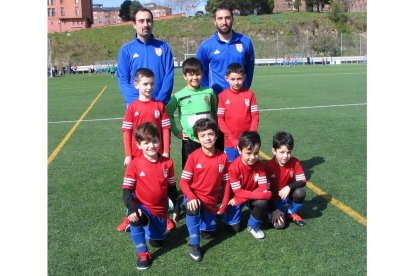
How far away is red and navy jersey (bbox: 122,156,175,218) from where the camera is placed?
4074 mm

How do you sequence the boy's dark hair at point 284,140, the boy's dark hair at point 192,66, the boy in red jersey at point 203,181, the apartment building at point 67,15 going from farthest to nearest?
1. the apartment building at point 67,15
2. the boy's dark hair at point 192,66
3. the boy's dark hair at point 284,140
4. the boy in red jersey at point 203,181

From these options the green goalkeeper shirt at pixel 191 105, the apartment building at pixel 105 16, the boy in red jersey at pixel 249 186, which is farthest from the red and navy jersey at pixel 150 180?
the apartment building at pixel 105 16

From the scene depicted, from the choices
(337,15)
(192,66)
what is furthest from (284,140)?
(337,15)

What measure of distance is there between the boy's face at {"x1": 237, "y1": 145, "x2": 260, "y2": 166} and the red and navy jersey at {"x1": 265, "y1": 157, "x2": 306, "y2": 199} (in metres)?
0.34

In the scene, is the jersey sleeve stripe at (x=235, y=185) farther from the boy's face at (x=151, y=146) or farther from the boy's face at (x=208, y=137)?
the boy's face at (x=151, y=146)

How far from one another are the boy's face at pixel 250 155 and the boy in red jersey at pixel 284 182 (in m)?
0.33

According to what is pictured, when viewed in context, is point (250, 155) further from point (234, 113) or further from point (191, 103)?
point (191, 103)

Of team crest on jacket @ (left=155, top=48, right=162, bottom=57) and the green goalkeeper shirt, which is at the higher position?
team crest on jacket @ (left=155, top=48, right=162, bottom=57)

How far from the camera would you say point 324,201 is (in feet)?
17.2

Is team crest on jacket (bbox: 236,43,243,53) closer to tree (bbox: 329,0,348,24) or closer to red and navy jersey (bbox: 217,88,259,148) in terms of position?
red and navy jersey (bbox: 217,88,259,148)

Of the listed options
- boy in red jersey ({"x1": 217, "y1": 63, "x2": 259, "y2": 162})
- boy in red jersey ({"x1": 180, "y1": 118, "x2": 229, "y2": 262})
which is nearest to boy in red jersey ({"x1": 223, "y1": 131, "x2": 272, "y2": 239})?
boy in red jersey ({"x1": 180, "y1": 118, "x2": 229, "y2": 262})

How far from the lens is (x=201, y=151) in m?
4.30

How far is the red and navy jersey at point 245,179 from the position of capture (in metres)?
4.38

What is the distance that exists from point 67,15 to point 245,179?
291 feet
